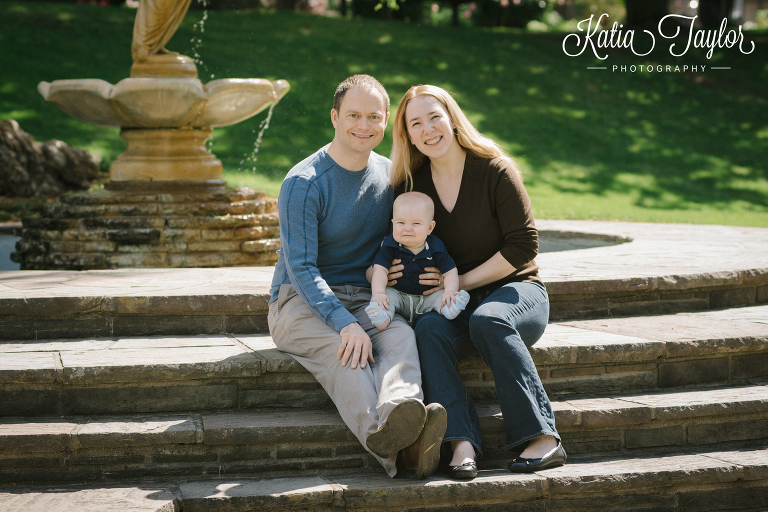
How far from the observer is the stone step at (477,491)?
274cm

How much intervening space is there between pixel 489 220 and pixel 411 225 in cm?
42

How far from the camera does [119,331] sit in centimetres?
384

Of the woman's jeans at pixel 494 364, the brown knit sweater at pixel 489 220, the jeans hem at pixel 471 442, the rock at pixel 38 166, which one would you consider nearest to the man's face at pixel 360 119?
the brown knit sweater at pixel 489 220

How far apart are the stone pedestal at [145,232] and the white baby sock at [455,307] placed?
2.99 m

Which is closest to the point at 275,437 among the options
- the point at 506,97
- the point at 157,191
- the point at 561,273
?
the point at 561,273

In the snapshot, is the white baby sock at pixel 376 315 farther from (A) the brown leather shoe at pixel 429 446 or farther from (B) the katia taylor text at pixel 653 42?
(B) the katia taylor text at pixel 653 42

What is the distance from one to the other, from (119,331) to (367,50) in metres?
14.6

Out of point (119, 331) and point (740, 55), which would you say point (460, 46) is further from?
point (119, 331)

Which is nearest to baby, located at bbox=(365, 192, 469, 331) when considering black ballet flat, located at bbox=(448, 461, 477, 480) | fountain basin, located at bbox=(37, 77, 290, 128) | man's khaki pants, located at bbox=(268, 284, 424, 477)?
man's khaki pants, located at bbox=(268, 284, 424, 477)

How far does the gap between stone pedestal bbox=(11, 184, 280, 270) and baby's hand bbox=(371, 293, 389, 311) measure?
2854mm

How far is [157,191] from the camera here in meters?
6.16

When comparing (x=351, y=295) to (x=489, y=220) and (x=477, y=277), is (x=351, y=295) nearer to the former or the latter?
(x=477, y=277)

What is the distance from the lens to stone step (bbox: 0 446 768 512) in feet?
8.99

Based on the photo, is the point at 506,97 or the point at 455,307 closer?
the point at 455,307
